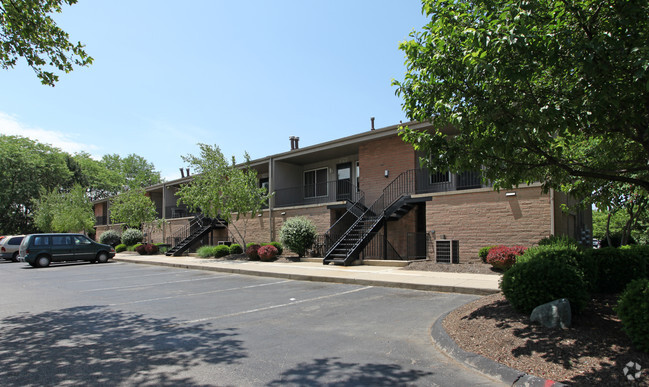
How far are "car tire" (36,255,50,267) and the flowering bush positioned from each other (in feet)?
67.8

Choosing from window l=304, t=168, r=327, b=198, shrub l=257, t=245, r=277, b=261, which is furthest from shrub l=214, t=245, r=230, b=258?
window l=304, t=168, r=327, b=198

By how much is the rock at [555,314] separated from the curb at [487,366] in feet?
3.88

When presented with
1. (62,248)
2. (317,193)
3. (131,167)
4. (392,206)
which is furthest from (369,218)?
(131,167)

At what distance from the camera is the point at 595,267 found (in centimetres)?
630

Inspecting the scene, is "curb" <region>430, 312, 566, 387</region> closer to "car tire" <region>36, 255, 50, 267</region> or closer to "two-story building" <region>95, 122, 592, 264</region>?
"two-story building" <region>95, 122, 592, 264</region>

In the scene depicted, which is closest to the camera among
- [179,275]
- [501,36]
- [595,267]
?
[501,36]

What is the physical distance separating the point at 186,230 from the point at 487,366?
27.5 metres

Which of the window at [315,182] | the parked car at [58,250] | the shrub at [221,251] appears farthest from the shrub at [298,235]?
the parked car at [58,250]

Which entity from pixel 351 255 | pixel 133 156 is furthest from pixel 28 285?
pixel 133 156

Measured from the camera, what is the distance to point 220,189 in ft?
71.9

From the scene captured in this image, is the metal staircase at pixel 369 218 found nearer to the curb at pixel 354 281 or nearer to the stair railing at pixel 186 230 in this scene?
the curb at pixel 354 281

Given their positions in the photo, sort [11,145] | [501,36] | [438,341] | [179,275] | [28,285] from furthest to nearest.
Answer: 1. [11,145]
2. [179,275]
3. [28,285]
4. [438,341]
5. [501,36]

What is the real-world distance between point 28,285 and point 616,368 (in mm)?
15039

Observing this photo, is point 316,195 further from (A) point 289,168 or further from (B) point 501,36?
(B) point 501,36
